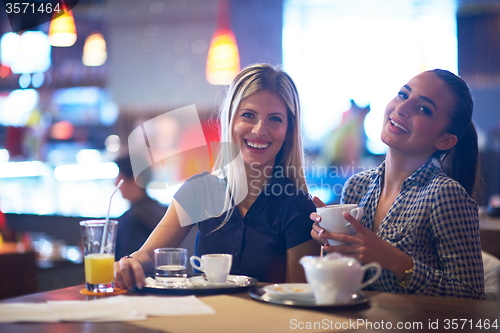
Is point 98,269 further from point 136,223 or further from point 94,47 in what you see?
point 94,47

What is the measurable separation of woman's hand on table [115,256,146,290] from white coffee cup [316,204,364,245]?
0.42m

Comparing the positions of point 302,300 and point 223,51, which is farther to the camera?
point 223,51

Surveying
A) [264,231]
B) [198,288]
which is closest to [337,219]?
[198,288]

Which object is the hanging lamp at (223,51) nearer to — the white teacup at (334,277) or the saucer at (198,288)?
the saucer at (198,288)

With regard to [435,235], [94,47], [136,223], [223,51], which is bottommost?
[136,223]

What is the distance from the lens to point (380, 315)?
0.95 meters

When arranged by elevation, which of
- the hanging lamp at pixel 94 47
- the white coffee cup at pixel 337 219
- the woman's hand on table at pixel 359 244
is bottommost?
the woman's hand on table at pixel 359 244

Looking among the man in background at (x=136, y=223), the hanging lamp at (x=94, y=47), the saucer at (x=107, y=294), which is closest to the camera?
the saucer at (x=107, y=294)

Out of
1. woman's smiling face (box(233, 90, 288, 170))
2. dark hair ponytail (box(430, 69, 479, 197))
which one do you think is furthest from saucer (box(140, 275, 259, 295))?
dark hair ponytail (box(430, 69, 479, 197))

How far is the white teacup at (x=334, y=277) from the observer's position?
963mm

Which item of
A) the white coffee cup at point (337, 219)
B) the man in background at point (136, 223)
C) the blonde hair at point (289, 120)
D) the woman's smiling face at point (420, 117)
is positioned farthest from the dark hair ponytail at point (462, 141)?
the man in background at point (136, 223)

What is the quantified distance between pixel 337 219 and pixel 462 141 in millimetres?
678

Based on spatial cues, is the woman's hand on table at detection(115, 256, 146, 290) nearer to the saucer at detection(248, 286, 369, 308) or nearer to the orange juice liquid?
the orange juice liquid

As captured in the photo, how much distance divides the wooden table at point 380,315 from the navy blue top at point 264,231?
45cm
